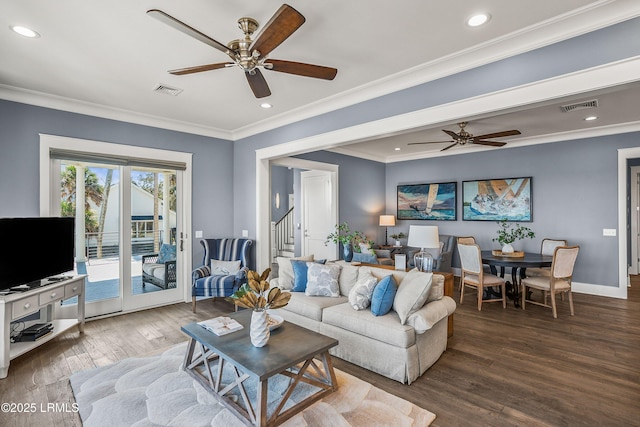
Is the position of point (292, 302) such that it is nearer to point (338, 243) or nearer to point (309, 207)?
point (338, 243)

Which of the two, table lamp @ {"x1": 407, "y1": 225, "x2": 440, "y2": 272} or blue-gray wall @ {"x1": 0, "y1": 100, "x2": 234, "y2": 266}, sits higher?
blue-gray wall @ {"x1": 0, "y1": 100, "x2": 234, "y2": 266}

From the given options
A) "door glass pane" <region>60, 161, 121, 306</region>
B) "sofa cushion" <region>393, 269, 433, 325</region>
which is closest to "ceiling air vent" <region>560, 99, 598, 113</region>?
"sofa cushion" <region>393, 269, 433, 325</region>

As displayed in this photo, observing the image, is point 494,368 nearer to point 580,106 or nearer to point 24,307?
point 580,106

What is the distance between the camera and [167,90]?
12.3 feet

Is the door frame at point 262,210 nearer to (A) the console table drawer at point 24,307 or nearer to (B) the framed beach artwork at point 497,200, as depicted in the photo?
(A) the console table drawer at point 24,307

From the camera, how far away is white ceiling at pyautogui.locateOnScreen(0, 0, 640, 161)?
226 centimetres

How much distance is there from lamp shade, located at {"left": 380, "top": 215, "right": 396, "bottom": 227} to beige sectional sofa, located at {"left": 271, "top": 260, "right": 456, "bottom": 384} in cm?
421

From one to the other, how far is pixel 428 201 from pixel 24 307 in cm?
699

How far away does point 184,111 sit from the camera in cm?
451

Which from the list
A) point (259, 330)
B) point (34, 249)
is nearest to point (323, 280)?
point (259, 330)

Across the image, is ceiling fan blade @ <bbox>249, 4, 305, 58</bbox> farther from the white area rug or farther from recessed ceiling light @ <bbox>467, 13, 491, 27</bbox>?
the white area rug

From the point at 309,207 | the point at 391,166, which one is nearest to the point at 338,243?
the point at 309,207

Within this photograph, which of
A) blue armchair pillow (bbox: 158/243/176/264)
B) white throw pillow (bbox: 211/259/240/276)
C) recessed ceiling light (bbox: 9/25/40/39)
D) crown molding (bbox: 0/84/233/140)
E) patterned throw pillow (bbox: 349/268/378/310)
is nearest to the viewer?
recessed ceiling light (bbox: 9/25/40/39)

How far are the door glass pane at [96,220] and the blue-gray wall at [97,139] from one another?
0.38 m
